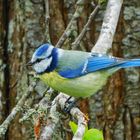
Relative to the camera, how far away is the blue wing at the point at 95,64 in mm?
3939

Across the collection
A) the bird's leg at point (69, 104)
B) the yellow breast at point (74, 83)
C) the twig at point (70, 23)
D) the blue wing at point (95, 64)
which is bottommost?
the bird's leg at point (69, 104)

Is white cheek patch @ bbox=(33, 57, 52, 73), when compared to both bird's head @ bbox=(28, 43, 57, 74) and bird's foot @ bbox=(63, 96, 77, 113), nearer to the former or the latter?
bird's head @ bbox=(28, 43, 57, 74)

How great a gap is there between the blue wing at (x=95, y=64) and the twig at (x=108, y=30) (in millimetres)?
55

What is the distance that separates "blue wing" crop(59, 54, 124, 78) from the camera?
3939 millimetres

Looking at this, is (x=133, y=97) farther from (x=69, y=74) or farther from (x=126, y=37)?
(x=69, y=74)

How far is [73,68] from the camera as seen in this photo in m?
3.94

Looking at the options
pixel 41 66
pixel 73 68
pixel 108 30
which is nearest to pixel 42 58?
pixel 41 66

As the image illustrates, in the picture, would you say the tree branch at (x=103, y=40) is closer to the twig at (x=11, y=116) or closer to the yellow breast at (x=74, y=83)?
the yellow breast at (x=74, y=83)

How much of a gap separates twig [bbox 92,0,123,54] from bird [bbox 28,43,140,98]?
0.05 m

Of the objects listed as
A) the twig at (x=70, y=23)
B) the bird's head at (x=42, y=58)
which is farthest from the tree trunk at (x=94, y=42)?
the bird's head at (x=42, y=58)

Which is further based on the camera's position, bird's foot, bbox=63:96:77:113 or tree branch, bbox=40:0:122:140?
bird's foot, bbox=63:96:77:113

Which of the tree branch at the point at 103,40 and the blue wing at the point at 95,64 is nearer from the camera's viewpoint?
the tree branch at the point at 103,40

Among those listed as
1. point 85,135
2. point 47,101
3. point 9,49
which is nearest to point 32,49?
point 9,49

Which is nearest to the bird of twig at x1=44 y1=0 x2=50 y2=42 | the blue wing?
the blue wing
